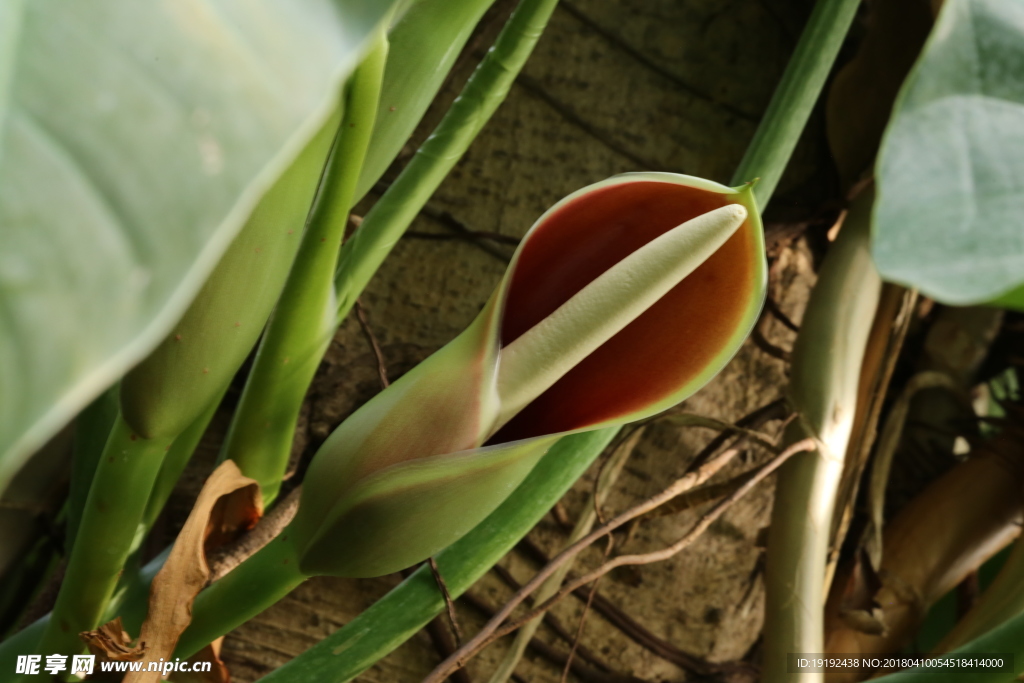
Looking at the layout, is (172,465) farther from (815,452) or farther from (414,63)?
(815,452)

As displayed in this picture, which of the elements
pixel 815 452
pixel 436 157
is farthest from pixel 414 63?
pixel 815 452

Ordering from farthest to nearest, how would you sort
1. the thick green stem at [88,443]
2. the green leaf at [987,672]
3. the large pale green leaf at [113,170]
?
the thick green stem at [88,443] < the green leaf at [987,672] < the large pale green leaf at [113,170]

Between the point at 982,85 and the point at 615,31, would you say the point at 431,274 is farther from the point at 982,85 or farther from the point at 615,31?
the point at 982,85

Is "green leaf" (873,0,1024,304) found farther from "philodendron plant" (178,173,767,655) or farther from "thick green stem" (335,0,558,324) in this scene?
"thick green stem" (335,0,558,324)

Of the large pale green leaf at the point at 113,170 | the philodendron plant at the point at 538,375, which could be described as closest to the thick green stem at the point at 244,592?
the philodendron plant at the point at 538,375

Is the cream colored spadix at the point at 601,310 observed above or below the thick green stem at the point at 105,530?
above

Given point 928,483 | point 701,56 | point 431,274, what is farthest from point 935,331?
point 431,274

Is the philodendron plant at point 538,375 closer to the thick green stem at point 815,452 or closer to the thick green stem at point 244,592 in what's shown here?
the thick green stem at point 244,592

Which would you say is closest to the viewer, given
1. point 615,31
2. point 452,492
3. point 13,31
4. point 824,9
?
point 13,31
